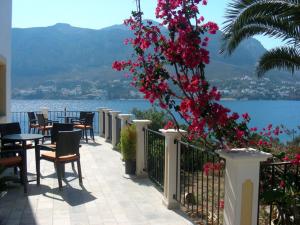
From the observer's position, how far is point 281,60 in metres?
8.23

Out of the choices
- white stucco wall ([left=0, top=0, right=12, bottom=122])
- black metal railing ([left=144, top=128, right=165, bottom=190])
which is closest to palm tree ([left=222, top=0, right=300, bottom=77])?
black metal railing ([left=144, top=128, right=165, bottom=190])

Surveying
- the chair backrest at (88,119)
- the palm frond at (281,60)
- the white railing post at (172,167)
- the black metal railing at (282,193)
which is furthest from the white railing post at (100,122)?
the black metal railing at (282,193)

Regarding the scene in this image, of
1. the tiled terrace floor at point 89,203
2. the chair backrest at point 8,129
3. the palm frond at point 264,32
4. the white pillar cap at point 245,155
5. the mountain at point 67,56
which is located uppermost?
the mountain at point 67,56

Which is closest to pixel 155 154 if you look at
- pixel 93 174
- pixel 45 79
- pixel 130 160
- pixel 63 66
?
pixel 130 160

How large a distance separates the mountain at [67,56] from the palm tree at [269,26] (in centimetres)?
2431

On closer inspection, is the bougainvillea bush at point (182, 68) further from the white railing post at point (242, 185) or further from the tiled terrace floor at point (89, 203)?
the tiled terrace floor at point (89, 203)

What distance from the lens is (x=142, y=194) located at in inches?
221

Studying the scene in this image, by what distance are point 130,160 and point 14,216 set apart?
8.76ft

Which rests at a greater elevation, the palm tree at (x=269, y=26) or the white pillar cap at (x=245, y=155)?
the palm tree at (x=269, y=26)

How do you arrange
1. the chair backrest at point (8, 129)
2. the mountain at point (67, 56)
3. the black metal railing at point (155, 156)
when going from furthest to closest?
the mountain at point (67, 56) → the chair backrest at point (8, 129) → the black metal railing at point (155, 156)

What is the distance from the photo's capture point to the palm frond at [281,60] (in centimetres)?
793

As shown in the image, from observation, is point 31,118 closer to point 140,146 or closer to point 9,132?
point 9,132

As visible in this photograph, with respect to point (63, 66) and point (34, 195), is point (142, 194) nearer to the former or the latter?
point (34, 195)

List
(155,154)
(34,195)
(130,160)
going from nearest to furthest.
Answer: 1. (34,195)
2. (155,154)
3. (130,160)
